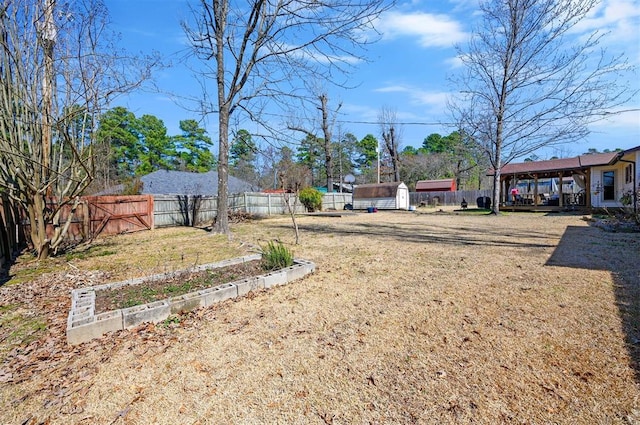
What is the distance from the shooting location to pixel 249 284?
4246 mm

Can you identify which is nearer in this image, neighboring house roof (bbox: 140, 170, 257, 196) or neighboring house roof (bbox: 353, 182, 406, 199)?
neighboring house roof (bbox: 140, 170, 257, 196)

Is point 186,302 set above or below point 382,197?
below

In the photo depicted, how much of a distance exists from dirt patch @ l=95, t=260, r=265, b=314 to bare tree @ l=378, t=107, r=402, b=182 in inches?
1178

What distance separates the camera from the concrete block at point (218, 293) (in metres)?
3.75

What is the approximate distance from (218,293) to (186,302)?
1.33 ft

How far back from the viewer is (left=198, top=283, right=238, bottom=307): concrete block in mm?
3753

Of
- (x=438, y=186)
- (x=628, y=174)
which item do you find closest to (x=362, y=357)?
(x=628, y=174)

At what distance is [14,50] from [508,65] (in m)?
19.3

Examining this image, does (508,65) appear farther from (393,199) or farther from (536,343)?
(536,343)

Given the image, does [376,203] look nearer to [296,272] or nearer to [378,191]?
[378,191]

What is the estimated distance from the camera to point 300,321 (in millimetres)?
3242

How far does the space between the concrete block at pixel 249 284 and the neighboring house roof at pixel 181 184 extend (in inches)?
803

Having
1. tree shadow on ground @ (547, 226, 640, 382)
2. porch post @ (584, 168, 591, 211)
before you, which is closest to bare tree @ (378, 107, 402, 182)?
porch post @ (584, 168, 591, 211)

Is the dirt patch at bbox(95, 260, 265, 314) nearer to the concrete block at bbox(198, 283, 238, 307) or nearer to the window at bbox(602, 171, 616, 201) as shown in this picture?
the concrete block at bbox(198, 283, 238, 307)
